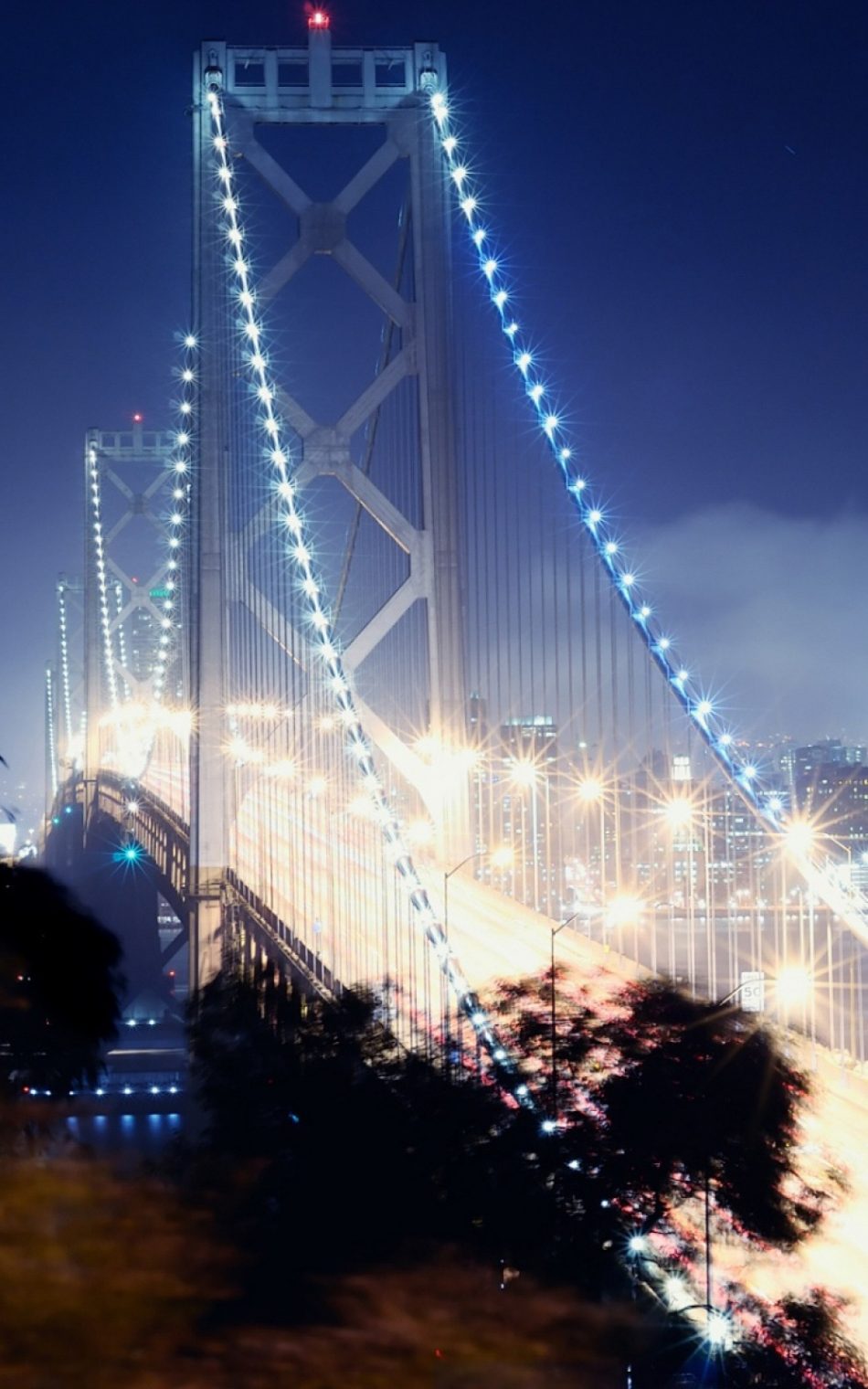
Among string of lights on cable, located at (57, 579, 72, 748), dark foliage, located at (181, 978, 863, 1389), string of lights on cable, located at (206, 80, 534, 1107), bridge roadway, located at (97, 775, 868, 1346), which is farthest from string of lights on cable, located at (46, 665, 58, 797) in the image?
dark foliage, located at (181, 978, 863, 1389)

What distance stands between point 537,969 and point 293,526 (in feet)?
26.1

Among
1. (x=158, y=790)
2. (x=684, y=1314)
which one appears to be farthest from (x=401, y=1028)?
(x=158, y=790)

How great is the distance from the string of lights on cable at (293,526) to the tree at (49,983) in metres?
7.94

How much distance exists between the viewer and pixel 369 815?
51.7 feet

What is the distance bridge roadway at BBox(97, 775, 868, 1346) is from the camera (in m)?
7.26

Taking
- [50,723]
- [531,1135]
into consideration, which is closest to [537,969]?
[531,1135]

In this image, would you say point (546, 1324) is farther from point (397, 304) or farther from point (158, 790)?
point (158, 790)

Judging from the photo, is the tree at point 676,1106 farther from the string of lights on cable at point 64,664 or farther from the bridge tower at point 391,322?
the string of lights on cable at point 64,664

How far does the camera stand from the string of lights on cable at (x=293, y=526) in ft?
48.3

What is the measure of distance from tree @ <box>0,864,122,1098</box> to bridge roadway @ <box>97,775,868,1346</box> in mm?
3772

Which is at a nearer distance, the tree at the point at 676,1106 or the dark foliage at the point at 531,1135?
the dark foliage at the point at 531,1135

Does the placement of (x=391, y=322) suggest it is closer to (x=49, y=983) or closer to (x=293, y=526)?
(x=293, y=526)

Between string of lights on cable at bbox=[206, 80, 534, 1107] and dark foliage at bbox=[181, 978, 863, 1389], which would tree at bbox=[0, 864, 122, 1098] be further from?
string of lights on cable at bbox=[206, 80, 534, 1107]

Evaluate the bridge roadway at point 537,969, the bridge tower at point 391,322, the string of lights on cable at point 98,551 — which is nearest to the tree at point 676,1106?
the bridge roadway at point 537,969
